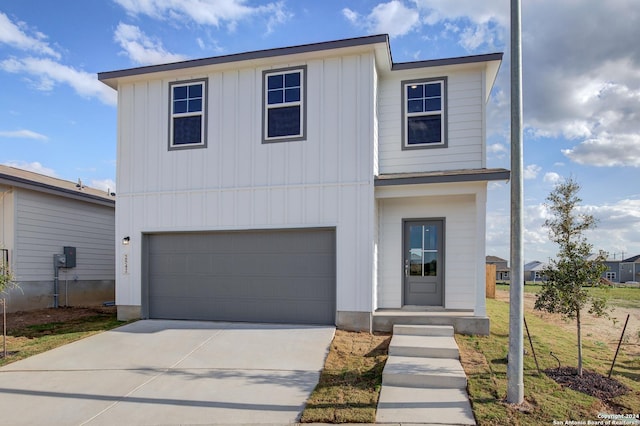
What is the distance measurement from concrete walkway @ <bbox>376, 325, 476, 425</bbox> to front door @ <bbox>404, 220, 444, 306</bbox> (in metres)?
1.70

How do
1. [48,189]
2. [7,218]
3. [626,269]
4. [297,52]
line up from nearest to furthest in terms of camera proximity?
[297,52] < [7,218] < [48,189] < [626,269]

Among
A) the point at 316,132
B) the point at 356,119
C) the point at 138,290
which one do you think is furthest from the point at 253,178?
the point at 138,290

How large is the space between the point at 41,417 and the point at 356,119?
6.88 metres

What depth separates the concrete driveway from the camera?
4.88 meters

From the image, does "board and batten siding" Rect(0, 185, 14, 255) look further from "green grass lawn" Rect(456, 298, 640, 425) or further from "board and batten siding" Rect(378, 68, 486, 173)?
"green grass lawn" Rect(456, 298, 640, 425)

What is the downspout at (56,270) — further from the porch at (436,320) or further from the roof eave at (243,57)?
the porch at (436,320)

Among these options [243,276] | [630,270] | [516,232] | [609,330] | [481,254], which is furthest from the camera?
[630,270]

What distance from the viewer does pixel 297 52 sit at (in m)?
8.73

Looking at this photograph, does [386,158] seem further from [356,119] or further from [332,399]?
[332,399]

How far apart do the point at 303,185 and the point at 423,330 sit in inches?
144

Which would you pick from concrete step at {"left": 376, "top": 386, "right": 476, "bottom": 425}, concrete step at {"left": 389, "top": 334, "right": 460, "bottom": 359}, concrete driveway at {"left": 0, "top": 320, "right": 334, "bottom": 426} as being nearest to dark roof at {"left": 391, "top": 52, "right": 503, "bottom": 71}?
concrete step at {"left": 389, "top": 334, "right": 460, "bottom": 359}

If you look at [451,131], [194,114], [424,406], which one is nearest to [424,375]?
[424,406]

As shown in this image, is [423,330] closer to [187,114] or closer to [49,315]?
[187,114]

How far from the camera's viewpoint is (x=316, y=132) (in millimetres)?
8820
